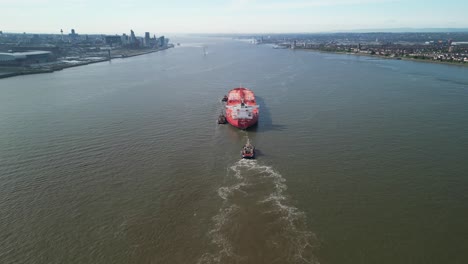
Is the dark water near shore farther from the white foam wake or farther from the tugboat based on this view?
the tugboat

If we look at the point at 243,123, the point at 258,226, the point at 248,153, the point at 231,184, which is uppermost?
the point at 243,123

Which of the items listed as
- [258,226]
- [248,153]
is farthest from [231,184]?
[258,226]

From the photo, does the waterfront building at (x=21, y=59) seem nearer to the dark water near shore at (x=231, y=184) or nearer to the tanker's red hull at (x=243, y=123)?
the dark water near shore at (x=231, y=184)

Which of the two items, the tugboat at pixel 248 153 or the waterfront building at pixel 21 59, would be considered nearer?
the tugboat at pixel 248 153

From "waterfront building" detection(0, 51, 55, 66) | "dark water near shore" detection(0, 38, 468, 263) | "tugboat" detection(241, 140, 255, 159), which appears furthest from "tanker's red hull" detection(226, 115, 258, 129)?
"waterfront building" detection(0, 51, 55, 66)

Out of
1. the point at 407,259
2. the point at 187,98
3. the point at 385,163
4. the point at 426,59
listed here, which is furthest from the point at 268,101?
the point at 426,59

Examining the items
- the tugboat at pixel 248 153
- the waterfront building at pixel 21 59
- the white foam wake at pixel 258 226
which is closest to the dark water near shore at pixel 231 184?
the white foam wake at pixel 258 226

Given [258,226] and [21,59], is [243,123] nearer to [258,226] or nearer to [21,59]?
[258,226]

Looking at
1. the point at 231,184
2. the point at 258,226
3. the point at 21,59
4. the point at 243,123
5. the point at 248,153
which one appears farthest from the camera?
the point at 21,59
